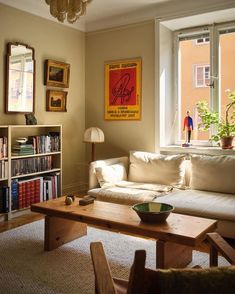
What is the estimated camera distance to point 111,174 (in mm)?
3947

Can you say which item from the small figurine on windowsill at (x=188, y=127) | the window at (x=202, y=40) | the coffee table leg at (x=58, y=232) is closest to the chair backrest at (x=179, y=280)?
the coffee table leg at (x=58, y=232)

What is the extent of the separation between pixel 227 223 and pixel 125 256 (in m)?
0.95

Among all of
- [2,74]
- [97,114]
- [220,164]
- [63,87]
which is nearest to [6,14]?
[2,74]

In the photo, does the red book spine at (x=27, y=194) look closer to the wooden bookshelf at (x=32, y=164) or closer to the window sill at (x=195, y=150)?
the wooden bookshelf at (x=32, y=164)

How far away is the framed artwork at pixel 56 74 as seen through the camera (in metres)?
4.43

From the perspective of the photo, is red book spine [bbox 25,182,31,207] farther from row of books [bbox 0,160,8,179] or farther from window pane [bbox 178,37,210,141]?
window pane [bbox 178,37,210,141]

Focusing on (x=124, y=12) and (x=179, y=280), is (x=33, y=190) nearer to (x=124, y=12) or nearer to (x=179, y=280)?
(x=124, y=12)

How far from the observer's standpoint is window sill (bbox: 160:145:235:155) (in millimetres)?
3971

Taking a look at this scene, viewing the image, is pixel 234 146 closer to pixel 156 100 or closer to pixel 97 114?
pixel 156 100

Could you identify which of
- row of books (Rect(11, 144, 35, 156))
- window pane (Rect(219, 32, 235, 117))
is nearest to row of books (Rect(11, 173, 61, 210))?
row of books (Rect(11, 144, 35, 156))

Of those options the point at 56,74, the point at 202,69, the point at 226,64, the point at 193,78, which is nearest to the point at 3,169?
the point at 56,74

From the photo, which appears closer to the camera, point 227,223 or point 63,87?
point 227,223

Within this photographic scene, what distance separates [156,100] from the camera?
445cm

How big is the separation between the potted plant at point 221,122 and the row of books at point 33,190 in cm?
205
